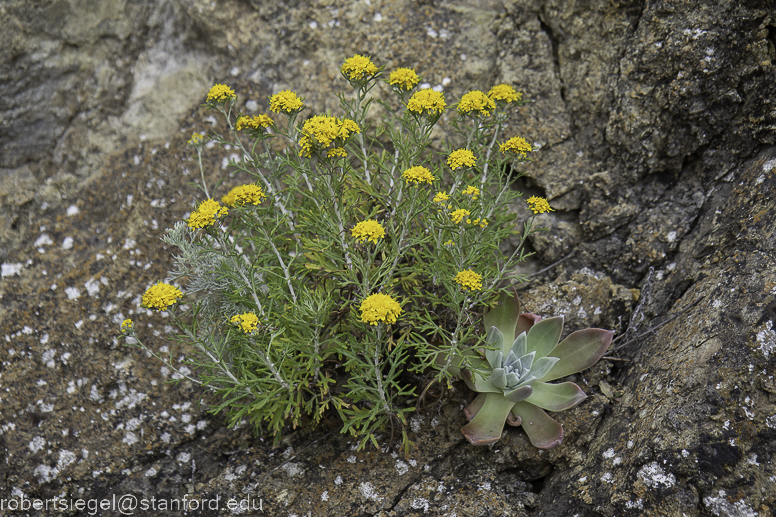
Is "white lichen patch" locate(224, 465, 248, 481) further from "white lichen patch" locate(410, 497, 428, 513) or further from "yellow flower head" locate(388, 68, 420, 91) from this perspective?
"yellow flower head" locate(388, 68, 420, 91)

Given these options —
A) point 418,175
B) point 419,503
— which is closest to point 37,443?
point 419,503

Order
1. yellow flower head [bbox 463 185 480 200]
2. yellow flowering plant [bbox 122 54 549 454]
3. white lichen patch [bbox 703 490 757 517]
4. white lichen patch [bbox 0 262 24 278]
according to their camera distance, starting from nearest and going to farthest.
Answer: white lichen patch [bbox 703 490 757 517]
yellow flowering plant [bbox 122 54 549 454]
yellow flower head [bbox 463 185 480 200]
white lichen patch [bbox 0 262 24 278]

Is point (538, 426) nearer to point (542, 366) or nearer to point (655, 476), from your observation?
point (542, 366)

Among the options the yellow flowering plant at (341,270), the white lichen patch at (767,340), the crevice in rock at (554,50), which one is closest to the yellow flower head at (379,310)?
the yellow flowering plant at (341,270)

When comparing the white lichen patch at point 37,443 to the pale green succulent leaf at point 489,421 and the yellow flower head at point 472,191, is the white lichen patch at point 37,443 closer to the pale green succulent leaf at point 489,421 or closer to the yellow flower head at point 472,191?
the pale green succulent leaf at point 489,421

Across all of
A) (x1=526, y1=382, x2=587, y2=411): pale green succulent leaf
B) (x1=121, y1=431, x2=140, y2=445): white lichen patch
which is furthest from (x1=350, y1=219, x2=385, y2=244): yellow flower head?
(x1=121, y1=431, x2=140, y2=445): white lichen patch
